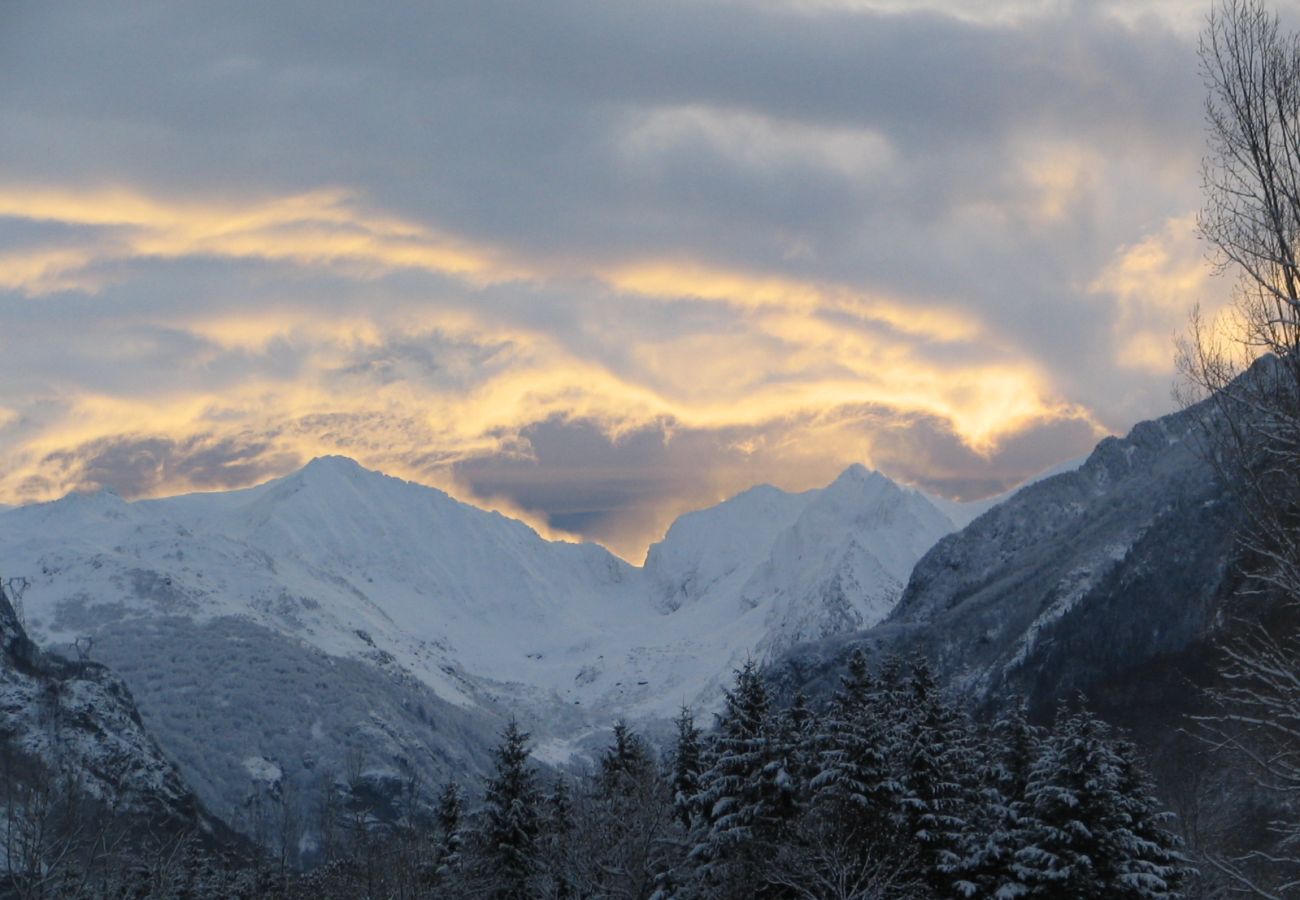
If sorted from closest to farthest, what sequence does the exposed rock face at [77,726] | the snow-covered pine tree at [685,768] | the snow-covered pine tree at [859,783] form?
the snow-covered pine tree at [859,783] < the snow-covered pine tree at [685,768] < the exposed rock face at [77,726]

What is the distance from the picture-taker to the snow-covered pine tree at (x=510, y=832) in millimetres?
55375

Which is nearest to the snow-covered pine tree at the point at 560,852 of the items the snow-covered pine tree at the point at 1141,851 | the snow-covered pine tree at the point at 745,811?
the snow-covered pine tree at the point at 745,811

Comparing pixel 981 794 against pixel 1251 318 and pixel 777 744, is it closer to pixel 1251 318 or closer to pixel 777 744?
pixel 777 744

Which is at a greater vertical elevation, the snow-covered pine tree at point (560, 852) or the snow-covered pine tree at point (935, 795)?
the snow-covered pine tree at point (935, 795)

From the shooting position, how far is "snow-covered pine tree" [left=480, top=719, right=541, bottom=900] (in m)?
55.4

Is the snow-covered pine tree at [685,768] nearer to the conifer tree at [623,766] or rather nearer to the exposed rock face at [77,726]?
the conifer tree at [623,766]

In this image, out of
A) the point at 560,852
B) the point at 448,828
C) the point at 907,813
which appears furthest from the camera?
the point at 448,828

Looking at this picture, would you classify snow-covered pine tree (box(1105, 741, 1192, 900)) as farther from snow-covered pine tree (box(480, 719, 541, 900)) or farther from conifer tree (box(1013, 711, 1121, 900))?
snow-covered pine tree (box(480, 719, 541, 900))

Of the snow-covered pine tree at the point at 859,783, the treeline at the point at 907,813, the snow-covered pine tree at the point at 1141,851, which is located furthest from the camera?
the snow-covered pine tree at the point at 859,783

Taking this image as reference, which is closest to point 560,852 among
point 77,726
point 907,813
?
point 907,813

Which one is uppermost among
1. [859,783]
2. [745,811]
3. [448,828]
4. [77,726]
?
[859,783]

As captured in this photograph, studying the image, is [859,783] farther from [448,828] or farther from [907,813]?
[448,828]

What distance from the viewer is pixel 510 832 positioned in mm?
55875

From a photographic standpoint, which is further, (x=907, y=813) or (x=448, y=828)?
(x=448, y=828)
